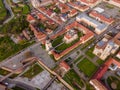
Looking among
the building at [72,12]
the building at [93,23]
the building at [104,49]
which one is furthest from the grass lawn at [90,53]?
the building at [72,12]

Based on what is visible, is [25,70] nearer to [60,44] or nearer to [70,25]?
[60,44]

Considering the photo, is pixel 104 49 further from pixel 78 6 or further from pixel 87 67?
pixel 78 6

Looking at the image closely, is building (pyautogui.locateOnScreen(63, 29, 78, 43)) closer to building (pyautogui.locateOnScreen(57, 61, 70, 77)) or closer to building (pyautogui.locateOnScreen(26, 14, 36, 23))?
building (pyautogui.locateOnScreen(57, 61, 70, 77))

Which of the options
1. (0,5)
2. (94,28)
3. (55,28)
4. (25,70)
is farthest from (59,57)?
(0,5)

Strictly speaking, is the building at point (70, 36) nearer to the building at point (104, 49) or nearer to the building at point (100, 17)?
the building at point (104, 49)

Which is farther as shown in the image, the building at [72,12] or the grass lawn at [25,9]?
the grass lawn at [25,9]

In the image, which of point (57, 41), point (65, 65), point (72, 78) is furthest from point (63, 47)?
point (72, 78)

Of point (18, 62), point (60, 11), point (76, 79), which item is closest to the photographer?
point (76, 79)
